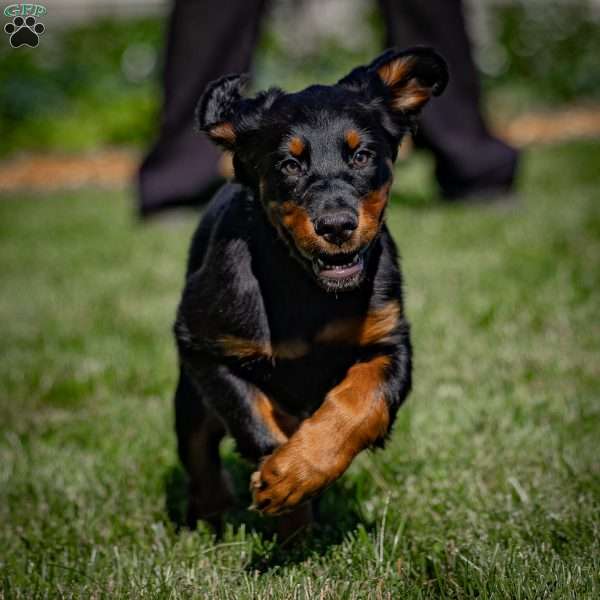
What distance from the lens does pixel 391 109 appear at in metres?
2.58

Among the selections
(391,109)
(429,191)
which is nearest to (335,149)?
(391,109)

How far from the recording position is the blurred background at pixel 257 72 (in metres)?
11.5

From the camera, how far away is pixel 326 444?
200 centimetres

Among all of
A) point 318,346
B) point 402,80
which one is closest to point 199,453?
point 318,346

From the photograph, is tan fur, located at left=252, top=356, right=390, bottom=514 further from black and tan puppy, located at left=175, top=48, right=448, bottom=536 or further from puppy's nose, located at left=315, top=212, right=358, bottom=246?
puppy's nose, located at left=315, top=212, right=358, bottom=246

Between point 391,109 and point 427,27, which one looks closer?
point 391,109

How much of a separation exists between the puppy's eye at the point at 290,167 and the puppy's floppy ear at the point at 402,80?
33 centimetres

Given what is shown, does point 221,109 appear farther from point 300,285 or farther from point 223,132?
point 300,285

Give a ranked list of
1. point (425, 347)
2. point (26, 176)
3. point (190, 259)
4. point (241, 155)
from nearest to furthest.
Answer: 1. point (241, 155)
2. point (190, 259)
3. point (425, 347)
4. point (26, 176)

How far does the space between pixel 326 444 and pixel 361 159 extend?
79cm

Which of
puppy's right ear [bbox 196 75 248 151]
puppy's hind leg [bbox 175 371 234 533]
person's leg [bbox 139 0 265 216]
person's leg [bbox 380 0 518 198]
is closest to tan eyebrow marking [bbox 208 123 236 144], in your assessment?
puppy's right ear [bbox 196 75 248 151]

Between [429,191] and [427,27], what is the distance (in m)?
1.68

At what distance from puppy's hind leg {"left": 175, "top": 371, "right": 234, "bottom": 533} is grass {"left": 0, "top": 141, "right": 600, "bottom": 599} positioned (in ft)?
0.25

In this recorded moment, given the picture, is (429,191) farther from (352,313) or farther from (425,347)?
(352,313)
